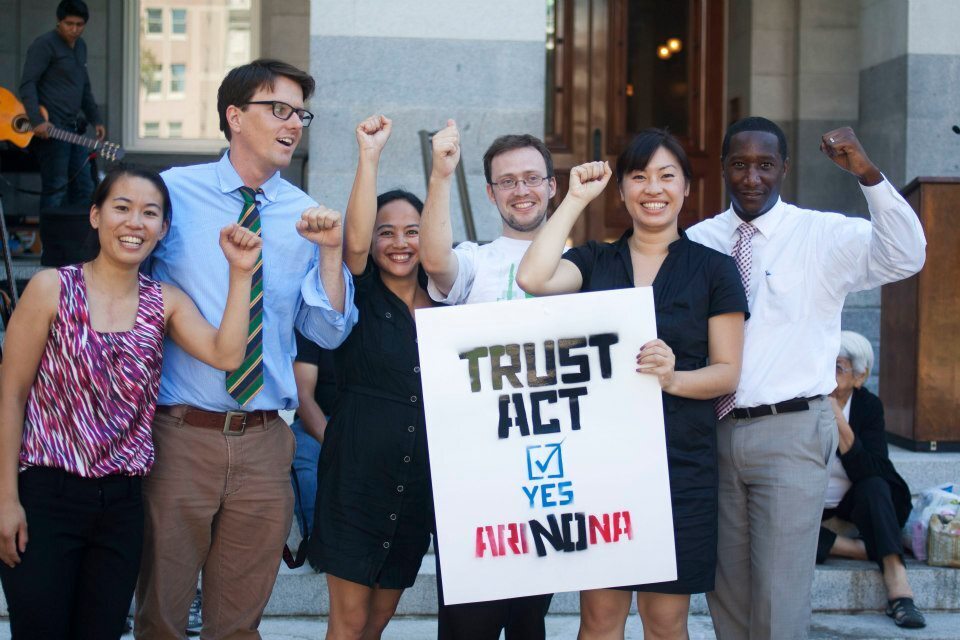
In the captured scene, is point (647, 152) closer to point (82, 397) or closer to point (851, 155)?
point (851, 155)

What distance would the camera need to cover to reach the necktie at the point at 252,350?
3564mm

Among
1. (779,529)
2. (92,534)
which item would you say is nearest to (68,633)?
(92,534)

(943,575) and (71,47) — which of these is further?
(71,47)

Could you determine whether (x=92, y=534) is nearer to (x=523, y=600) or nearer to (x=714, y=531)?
(x=523, y=600)

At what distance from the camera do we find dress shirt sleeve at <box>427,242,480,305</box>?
12.3ft

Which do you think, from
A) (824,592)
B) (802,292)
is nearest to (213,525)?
(802,292)

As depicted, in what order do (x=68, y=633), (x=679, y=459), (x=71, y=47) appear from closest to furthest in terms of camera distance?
(x=68, y=633) → (x=679, y=459) → (x=71, y=47)

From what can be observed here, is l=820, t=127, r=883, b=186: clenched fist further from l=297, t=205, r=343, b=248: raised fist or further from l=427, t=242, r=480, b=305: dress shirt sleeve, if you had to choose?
l=297, t=205, r=343, b=248: raised fist

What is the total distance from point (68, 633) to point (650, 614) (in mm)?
1788

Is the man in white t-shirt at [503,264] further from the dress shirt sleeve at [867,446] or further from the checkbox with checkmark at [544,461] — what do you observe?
the dress shirt sleeve at [867,446]

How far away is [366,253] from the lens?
3693mm

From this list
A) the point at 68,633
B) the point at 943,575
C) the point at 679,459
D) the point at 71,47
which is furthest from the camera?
the point at 71,47

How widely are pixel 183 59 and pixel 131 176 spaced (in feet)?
25.0

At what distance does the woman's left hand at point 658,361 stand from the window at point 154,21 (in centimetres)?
842
